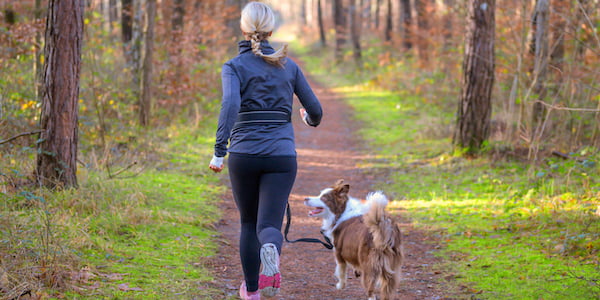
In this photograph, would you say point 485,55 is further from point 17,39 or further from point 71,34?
point 17,39

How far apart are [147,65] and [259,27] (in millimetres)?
8677

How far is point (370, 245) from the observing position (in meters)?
4.35

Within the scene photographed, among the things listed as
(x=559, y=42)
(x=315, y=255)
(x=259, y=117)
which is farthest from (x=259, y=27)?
(x=559, y=42)

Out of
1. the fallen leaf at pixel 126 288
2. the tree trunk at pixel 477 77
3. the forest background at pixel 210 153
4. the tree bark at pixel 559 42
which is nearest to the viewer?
the fallen leaf at pixel 126 288

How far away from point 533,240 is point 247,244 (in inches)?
144

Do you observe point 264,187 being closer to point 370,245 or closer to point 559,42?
point 370,245

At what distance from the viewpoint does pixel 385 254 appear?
167 inches

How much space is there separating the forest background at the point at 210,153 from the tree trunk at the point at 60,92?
39 millimetres

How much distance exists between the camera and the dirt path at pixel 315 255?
513cm

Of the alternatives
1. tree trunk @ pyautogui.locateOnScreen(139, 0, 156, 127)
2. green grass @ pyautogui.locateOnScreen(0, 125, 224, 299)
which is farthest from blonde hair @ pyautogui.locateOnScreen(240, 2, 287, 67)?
tree trunk @ pyautogui.locateOnScreen(139, 0, 156, 127)

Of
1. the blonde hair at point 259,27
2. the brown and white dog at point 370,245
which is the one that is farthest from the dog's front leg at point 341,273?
the blonde hair at point 259,27

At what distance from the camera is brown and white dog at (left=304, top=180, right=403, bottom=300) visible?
4188 millimetres

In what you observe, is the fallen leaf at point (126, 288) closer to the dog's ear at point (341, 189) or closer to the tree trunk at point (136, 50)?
the dog's ear at point (341, 189)

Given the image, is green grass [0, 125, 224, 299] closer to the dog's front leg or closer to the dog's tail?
the dog's front leg
